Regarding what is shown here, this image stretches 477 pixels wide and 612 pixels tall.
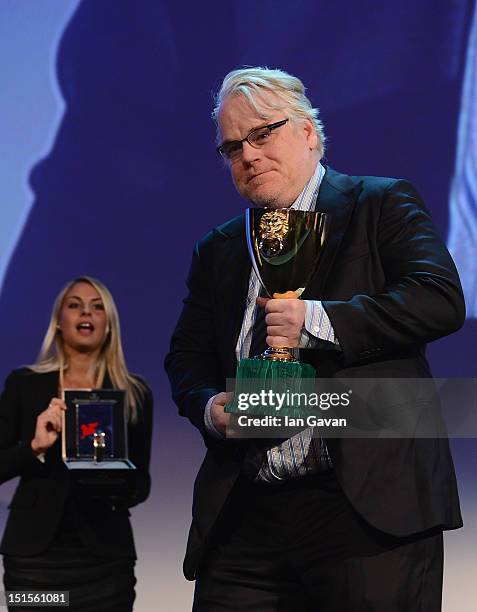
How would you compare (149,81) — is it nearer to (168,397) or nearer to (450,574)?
(168,397)

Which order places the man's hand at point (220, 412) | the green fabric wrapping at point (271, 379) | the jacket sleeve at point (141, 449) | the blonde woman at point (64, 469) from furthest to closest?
the jacket sleeve at point (141, 449) < the blonde woman at point (64, 469) < the man's hand at point (220, 412) < the green fabric wrapping at point (271, 379)

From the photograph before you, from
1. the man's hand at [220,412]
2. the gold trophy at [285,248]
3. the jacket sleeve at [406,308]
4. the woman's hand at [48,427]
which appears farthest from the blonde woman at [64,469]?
the jacket sleeve at [406,308]

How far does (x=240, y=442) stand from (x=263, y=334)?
0.21 meters

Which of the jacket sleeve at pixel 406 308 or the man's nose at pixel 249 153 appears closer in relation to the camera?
the jacket sleeve at pixel 406 308

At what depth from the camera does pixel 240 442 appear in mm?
1908

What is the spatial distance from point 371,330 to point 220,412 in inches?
12.1

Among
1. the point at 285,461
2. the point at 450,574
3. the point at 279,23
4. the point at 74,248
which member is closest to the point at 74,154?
the point at 74,248

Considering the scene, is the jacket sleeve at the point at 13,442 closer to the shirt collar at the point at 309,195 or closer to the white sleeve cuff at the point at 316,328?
the shirt collar at the point at 309,195

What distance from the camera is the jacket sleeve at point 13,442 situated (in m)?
3.53

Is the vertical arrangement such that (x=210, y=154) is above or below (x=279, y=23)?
below

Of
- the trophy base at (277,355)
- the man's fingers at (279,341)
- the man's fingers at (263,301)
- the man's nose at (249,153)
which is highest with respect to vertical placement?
the man's nose at (249,153)

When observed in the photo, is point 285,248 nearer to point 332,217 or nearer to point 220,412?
point 332,217

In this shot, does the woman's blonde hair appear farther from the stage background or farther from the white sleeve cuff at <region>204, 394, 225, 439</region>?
the white sleeve cuff at <region>204, 394, 225, 439</region>

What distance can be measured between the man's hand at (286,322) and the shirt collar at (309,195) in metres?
0.31
